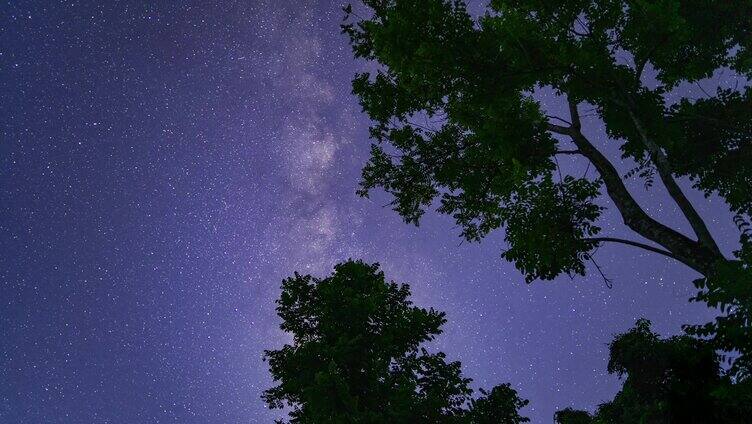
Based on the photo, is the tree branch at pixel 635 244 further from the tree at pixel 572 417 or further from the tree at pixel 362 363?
the tree at pixel 572 417

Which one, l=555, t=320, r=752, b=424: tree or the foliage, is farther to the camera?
l=555, t=320, r=752, b=424: tree

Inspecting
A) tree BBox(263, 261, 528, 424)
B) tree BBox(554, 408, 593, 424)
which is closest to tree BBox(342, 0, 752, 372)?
tree BBox(263, 261, 528, 424)

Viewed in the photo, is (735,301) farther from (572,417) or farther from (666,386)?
(572,417)

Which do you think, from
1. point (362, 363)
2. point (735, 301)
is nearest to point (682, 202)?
point (735, 301)

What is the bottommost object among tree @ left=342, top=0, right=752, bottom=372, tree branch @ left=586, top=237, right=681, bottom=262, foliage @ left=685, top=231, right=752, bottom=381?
foliage @ left=685, top=231, right=752, bottom=381

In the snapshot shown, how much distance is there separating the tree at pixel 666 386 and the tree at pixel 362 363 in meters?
4.30

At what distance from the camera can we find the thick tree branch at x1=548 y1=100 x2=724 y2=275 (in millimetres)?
7820

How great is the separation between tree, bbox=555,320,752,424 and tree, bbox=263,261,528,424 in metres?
4.30

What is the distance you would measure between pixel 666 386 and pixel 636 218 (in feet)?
25.6

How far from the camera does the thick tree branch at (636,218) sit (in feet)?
25.7

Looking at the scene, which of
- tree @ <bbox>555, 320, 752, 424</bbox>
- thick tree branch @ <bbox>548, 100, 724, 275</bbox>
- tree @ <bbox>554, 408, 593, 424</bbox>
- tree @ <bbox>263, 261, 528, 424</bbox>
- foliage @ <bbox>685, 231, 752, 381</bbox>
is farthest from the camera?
tree @ <bbox>554, 408, 593, 424</bbox>

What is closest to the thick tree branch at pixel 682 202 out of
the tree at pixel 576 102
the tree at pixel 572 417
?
the tree at pixel 576 102

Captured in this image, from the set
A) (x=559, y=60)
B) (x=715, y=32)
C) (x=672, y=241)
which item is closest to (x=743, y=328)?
(x=672, y=241)

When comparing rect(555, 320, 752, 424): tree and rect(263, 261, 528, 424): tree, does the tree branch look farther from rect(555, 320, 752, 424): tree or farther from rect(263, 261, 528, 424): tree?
rect(263, 261, 528, 424): tree
